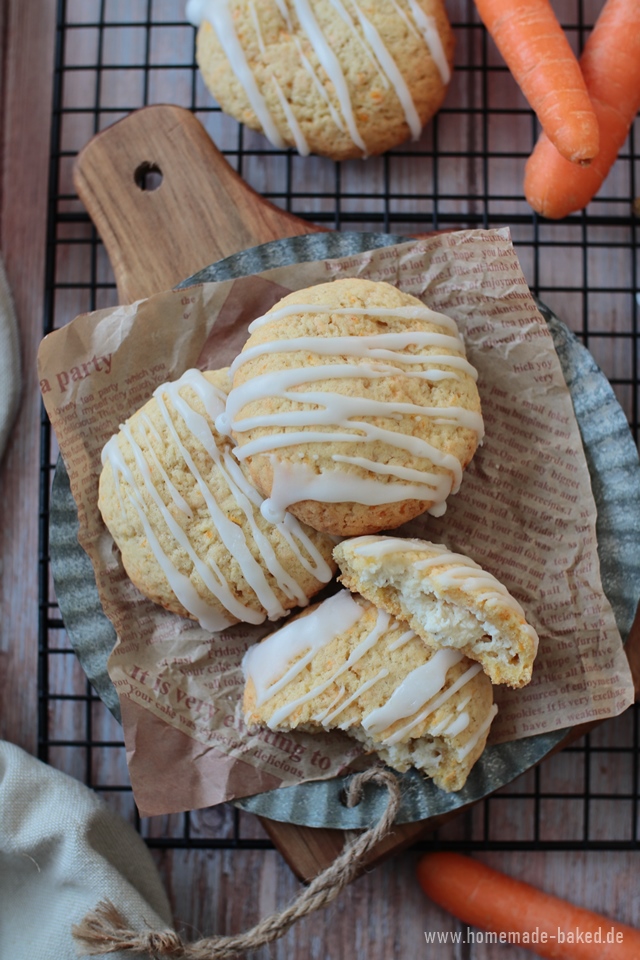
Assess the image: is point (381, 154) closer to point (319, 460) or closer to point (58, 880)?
point (319, 460)

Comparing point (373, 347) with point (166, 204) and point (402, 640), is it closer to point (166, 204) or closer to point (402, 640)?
point (402, 640)

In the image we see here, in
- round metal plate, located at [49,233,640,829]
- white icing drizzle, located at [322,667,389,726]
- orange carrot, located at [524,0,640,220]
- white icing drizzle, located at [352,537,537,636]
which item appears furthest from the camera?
orange carrot, located at [524,0,640,220]

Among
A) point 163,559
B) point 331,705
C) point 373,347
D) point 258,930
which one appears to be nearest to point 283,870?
point 258,930

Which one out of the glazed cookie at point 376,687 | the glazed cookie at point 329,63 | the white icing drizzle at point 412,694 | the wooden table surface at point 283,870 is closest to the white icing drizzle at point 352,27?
the glazed cookie at point 329,63

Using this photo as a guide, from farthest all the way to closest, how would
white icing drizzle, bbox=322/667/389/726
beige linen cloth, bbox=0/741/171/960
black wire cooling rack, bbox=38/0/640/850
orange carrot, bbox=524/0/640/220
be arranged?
black wire cooling rack, bbox=38/0/640/850 → orange carrot, bbox=524/0/640/220 → beige linen cloth, bbox=0/741/171/960 → white icing drizzle, bbox=322/667/389/726

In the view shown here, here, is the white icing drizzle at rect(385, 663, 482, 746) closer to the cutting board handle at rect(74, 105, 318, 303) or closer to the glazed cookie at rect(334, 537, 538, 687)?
the glazed cookie at rect(334, 537, 538, 687)

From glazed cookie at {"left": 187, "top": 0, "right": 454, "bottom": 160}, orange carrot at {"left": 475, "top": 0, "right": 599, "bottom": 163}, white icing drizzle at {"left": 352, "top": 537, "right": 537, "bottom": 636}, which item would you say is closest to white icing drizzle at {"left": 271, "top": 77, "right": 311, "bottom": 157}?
glazed cookie at {"left": 187, "top": 0, "right": 454, "bottom": 160}

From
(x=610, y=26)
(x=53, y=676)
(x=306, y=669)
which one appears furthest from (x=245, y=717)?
(x=610, y=26)

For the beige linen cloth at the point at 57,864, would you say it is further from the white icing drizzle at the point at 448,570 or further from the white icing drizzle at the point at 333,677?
the white icing drizzle at the point at 448,570
